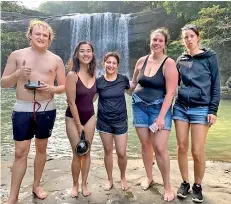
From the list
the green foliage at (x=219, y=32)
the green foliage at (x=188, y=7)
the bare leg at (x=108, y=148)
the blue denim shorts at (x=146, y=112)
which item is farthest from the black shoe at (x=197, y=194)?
the green foliage at (x=188, y=7)

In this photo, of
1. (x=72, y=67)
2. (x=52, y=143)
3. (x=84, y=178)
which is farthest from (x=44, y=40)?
(x=52, y=143)

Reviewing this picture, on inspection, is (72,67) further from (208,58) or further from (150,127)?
(208,58)

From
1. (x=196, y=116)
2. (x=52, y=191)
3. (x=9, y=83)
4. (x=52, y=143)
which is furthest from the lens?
(x=52, y=143)

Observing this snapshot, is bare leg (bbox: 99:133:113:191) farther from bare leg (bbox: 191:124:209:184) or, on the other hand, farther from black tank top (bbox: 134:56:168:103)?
bare leg (bbox: 191:124:209:184)

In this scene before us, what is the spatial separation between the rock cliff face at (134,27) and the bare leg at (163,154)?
18213 millimetres

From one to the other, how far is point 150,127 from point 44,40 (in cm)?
138

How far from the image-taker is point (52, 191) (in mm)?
3234

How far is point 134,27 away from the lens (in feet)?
67.6

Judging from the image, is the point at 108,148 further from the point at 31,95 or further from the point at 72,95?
the point at 31,95

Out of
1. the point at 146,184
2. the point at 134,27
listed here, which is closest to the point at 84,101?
the point at 146,184

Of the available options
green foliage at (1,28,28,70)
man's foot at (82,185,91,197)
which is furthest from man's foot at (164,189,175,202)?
green foliage at (1,28,28,70)

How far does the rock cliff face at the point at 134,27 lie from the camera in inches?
807

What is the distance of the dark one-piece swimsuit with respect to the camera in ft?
9.80

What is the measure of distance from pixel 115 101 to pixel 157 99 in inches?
17.9
